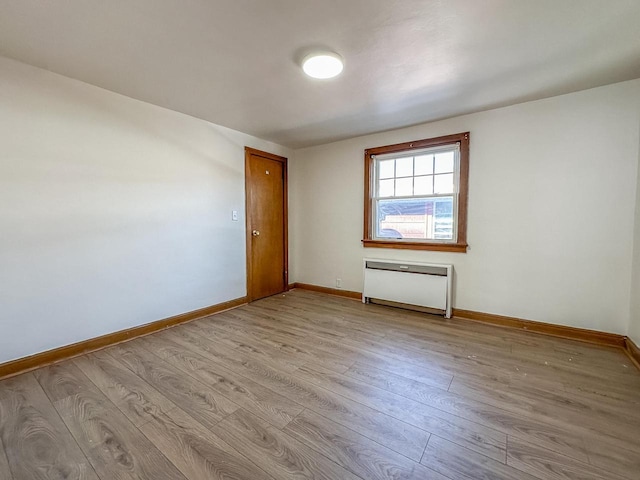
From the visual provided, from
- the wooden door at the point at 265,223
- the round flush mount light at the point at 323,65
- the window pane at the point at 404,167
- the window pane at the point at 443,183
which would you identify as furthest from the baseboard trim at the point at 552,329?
the round flush mount light at the point at 323,65

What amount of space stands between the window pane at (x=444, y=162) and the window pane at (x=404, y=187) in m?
0.36

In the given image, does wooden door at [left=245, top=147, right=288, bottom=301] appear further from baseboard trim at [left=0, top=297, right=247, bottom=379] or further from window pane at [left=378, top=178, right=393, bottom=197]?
window pane at [left=378, top=178, right=393, bottom=197]

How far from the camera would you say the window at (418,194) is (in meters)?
Answer: 3.16

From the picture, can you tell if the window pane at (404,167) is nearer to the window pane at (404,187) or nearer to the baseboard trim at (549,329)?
the window pane at (404,187)

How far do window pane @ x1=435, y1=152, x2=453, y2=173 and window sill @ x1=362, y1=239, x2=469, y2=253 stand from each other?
35.9 inches

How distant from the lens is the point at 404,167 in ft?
11.7

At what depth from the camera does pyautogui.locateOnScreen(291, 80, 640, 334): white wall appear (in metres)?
2.39

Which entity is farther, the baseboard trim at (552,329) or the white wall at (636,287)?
the baseboard trim at (552,329)

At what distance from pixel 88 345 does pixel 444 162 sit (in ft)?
13.6

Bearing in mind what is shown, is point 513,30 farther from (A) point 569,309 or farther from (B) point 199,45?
(A) point 569,309

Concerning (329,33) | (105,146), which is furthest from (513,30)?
(105,146)

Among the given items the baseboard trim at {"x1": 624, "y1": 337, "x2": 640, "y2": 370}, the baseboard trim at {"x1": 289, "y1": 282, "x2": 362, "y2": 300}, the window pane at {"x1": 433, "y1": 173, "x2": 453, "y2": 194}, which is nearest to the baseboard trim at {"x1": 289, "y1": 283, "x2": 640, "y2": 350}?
the baseboard trim at {"x1": 624, "y1": 337, "x2": 640, "y2": 370}

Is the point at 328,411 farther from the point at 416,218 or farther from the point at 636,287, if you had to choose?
the point at 636,287

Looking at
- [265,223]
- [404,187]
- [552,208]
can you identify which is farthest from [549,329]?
[265,223]
